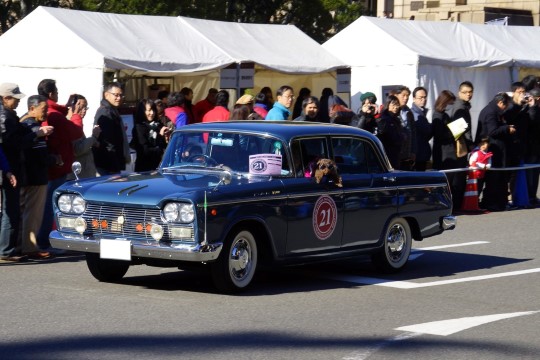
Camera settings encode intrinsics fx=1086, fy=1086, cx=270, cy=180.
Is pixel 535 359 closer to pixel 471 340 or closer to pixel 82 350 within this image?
pixel 471 340

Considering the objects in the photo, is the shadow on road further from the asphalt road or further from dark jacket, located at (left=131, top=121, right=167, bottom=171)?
dark jacket, located at (left=131, top=121, right=167, bottom=171)

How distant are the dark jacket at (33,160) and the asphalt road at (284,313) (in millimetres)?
959

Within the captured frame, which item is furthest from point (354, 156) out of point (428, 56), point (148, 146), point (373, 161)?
point (428, 56)

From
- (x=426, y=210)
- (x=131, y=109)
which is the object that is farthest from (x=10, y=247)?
(x=131, y=109)

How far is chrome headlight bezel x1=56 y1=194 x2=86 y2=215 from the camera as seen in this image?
10.2 m

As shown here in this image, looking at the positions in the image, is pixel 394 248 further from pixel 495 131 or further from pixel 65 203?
pixel 495 131

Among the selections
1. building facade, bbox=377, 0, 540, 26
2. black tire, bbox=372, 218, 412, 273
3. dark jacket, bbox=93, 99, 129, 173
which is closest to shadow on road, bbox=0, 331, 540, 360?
black tire, bbox=372, 218, 412, 273

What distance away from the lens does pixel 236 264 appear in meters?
9.99

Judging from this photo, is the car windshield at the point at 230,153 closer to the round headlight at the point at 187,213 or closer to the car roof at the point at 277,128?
the car roof at the point at 277,128

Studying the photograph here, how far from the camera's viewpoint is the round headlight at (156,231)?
31.6 ft

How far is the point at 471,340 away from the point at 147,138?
7591mm

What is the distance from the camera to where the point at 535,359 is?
25.5 feet

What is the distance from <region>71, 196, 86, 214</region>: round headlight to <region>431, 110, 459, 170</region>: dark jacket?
9.01 meters

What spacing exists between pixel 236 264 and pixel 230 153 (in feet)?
4.26
